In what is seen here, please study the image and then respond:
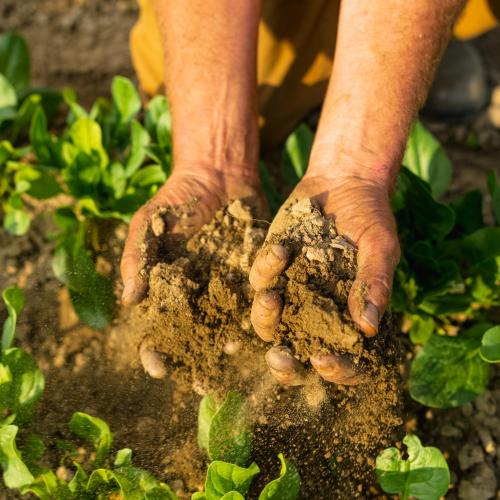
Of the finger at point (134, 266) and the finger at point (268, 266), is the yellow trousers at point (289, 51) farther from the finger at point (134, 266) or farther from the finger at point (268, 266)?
the finger at point (268, 266)

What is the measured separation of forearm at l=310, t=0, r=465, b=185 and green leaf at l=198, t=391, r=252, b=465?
69 centimetres

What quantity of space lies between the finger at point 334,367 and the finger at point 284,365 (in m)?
0.04

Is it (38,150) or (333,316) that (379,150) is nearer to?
(333,316)

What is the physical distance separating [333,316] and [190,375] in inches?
18.6

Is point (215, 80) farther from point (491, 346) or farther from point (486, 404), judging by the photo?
point (486, 404)

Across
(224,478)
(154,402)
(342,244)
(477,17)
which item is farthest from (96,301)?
(477,17)

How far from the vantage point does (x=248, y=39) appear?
2.10 meters

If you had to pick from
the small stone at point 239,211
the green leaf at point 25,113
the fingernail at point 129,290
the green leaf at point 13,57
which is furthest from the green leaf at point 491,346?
the green leaf at point 13,57

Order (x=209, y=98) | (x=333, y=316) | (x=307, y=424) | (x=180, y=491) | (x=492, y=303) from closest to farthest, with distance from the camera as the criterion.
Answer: (x=333, y=316), (x=307, y=424), (x=180, y=491), (x=209, y=98), (x=492, y=303)

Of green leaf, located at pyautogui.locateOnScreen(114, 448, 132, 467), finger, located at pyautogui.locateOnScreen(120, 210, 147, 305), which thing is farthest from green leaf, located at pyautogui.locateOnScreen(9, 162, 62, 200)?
green leaf, located at pyautogui.locateOnScreen(114, 448, 132, 467)

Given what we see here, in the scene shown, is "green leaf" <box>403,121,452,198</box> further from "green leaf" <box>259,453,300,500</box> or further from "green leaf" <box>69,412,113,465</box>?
"green leaf" <box>69,412,113,465</box>

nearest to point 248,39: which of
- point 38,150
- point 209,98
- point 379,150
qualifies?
point 209,98

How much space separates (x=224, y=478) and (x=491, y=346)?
32.6 inches

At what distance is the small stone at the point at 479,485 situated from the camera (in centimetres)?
197
